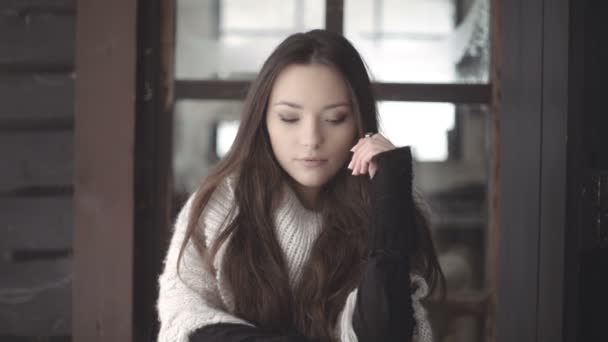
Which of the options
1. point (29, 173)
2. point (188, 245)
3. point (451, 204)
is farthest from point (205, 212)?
point (451, 204)

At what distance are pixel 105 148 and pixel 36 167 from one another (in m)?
0.25

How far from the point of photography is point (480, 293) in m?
2.14

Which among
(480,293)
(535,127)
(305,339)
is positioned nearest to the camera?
(305,339)

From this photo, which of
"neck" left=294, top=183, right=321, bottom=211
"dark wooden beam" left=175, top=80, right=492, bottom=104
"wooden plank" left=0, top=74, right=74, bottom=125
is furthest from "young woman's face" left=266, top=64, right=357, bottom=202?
"wooden plank" left=0, top=74, right=74, bottom=125

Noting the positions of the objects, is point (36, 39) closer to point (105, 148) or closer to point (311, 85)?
point (105, 148)

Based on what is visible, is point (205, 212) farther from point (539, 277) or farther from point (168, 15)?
point (539, 277)

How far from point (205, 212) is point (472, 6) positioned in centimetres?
112

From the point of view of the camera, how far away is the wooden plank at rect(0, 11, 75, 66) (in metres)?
2.03

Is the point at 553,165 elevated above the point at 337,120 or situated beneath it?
situated beneath

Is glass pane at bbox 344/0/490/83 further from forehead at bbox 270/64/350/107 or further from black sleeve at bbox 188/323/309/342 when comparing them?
black sleeve at bbox 188/323/309/342

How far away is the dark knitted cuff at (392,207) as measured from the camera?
143cm

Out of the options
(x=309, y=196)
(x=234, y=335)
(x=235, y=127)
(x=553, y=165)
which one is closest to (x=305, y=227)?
(x=309, y=196)

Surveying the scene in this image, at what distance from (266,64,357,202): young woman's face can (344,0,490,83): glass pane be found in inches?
24.4

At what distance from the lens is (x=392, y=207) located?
4.72 ft
